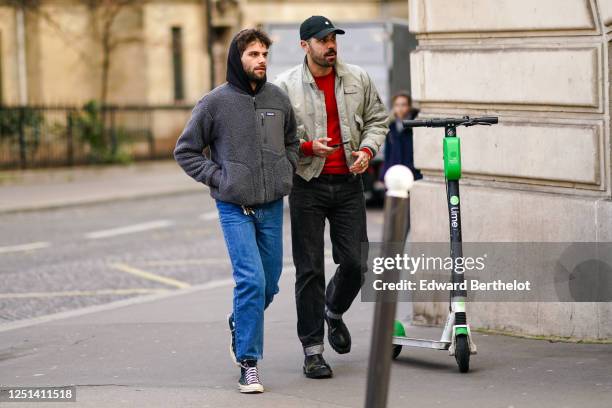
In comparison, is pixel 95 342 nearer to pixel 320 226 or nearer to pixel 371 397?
pixel 320 226

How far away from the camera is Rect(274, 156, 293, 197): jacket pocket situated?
267 inches

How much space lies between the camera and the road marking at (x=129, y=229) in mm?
16016

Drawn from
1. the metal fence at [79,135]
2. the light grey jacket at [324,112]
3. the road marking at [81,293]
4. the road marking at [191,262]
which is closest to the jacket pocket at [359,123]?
the light grey jacket at [324,112]

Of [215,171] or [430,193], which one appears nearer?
[215,171]

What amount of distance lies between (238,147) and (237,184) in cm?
20

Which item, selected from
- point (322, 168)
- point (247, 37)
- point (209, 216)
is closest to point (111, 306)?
point (322, 168)

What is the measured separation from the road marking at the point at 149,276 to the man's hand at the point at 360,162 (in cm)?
483

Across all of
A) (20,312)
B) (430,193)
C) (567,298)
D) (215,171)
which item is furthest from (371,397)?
(20,312)

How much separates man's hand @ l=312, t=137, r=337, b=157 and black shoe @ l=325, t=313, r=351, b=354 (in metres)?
1.04

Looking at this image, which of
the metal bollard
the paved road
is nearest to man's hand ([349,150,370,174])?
the metal bollard

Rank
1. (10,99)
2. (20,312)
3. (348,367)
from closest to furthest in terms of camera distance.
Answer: (348,367)
(20,312)
(10,99)

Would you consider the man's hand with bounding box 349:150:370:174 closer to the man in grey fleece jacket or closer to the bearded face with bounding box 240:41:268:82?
the man in grey fleece jacket

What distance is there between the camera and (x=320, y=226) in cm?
714

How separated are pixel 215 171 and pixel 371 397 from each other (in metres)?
2.56
